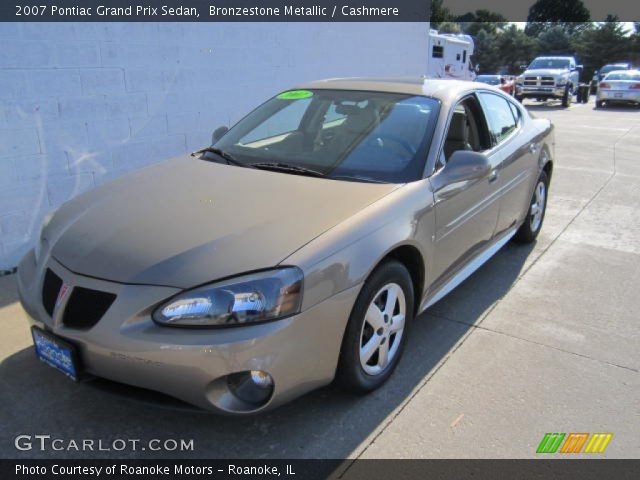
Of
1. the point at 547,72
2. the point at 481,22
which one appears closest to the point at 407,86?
the point at 547,72

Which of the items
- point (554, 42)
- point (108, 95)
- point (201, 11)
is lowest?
point (108, 95)

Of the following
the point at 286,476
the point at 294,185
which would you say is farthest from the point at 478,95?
the point at 286,476

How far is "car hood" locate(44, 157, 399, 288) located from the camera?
239 cm

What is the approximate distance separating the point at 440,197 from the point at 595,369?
1.36 meters

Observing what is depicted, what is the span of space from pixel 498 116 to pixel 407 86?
0.99m

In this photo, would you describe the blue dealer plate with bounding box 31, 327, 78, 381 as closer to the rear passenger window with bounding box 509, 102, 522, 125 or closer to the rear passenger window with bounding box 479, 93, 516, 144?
the rear passenger window with bounding box 479, 93, 516, 144

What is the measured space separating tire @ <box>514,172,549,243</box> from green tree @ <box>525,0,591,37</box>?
291ft

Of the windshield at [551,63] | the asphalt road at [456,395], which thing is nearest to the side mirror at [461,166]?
the asphalt road at [456,395]

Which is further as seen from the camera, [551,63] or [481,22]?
[481,22]

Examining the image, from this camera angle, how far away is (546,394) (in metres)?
3.00

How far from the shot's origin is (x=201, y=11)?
596 centimetres

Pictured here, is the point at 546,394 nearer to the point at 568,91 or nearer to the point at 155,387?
the point at 155,387

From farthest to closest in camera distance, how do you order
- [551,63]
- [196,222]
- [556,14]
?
[556,14], [551,63], [196,222]

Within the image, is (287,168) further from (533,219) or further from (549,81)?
(549,81)
